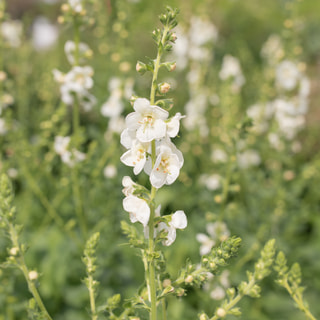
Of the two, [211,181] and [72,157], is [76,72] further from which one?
[211,181]

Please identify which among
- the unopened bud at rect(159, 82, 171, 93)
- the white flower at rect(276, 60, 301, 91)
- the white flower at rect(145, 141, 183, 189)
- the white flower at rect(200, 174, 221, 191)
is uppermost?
the white flower at rect(276, 60, 301, 91)

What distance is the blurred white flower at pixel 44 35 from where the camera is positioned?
33.6 feet

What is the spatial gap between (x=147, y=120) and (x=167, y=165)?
21cm

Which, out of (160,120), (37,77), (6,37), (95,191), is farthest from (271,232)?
(37,77)

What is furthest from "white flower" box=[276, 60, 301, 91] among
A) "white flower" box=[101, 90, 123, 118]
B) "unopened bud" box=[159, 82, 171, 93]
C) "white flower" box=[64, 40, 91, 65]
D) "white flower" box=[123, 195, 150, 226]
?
"white flower" box=[123, 195, 150, 226]

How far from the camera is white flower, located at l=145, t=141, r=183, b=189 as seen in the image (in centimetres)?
167

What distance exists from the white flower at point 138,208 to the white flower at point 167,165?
0.36ft

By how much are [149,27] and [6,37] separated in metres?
3.92

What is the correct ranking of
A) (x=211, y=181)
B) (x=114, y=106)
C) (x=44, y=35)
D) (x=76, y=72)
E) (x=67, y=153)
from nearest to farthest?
(x=76, y=72) → (x=67, y=153) → (x=114, y=106) → (x=211, y=181) → (x=44, y=35)

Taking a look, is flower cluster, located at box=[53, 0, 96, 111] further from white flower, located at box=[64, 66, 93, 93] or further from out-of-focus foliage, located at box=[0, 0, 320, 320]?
out-of-focus foliage, located at box=[0, 0, 320, 320]

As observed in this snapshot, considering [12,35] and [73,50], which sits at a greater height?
[12,35]

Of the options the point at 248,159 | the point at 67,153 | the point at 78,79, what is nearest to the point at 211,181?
the point at 248,159

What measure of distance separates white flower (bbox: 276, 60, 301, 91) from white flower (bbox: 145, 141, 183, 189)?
338cm

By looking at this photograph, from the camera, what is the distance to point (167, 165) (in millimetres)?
1720
